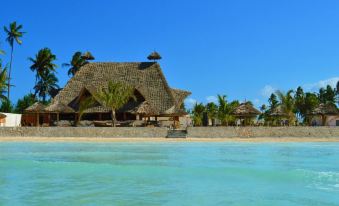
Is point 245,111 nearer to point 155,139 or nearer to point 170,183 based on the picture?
point 155,139

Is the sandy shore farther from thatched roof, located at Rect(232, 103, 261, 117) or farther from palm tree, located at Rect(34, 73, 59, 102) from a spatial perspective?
palm tree, located at Rect(34, 73, 59, 102)

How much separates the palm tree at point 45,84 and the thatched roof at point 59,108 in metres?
12.8

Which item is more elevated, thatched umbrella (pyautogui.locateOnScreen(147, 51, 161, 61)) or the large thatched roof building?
thatched umbrella (pyautogui.locateOnScreen(147, 51, 161, 61))

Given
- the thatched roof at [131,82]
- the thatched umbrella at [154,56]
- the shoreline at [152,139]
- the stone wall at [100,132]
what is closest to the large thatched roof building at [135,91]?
the thatched roof at [131,82]

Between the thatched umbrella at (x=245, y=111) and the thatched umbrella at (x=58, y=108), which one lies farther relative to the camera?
the thatched umbrella at (x=58, y=108)

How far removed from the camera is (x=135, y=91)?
33156 mm

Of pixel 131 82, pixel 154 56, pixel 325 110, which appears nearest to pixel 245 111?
pixel 325 110

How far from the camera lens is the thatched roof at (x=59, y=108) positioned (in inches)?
1243

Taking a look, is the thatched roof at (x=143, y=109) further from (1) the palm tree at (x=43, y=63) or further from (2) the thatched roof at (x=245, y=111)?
(1) the palm tree at (x=43, y=63)

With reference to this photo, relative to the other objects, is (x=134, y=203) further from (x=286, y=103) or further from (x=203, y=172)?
(x=286, y=103)

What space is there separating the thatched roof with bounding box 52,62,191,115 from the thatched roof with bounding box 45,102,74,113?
4.06 ft

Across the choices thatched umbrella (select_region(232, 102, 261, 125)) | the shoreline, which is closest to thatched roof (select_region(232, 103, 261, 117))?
thatched umbrella (select_region(232, 102, 261, 125))

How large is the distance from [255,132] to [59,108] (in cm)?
1366

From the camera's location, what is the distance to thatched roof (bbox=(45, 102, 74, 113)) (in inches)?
1243
